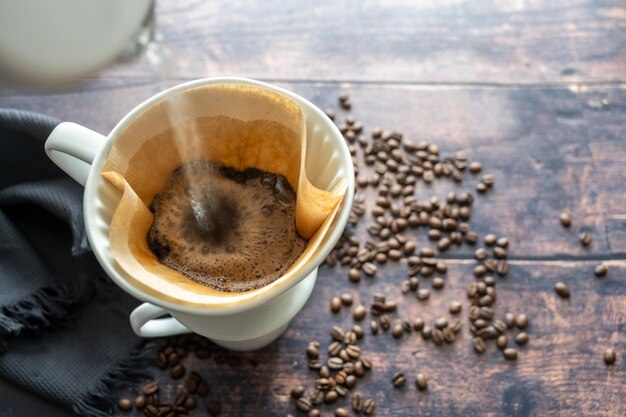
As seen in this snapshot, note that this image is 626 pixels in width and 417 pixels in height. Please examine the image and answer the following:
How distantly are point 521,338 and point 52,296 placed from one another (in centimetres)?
63

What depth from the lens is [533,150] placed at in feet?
3.64

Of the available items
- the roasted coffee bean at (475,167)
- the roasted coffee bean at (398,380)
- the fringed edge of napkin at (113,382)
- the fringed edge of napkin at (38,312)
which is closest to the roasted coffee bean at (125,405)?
the fringed edge of napkin at (113,382)

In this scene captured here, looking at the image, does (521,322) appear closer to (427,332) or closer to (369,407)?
(427,332)

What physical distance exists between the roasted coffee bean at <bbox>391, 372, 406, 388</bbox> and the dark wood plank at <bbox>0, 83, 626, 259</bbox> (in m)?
0.19

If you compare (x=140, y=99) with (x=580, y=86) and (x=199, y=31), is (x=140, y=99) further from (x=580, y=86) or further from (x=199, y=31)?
(x=580, y=86)

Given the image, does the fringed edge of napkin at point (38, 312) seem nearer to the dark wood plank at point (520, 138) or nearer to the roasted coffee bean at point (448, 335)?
the dark wood plank at point (520, 138)

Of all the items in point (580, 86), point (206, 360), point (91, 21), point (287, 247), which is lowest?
point (206, 360)

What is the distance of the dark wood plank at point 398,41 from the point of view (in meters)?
1.18

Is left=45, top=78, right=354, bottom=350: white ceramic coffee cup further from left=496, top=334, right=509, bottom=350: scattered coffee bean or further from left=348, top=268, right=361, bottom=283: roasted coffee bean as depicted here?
left=496, top=334, right=509, bottom=350: scattered coffee bean

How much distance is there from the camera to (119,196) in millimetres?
738

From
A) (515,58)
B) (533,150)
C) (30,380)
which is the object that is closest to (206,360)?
(30,380)

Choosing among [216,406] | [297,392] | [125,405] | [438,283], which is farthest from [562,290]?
[125,405]

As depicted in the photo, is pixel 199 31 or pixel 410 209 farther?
pixel 199 31

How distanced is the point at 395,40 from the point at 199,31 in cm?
33
